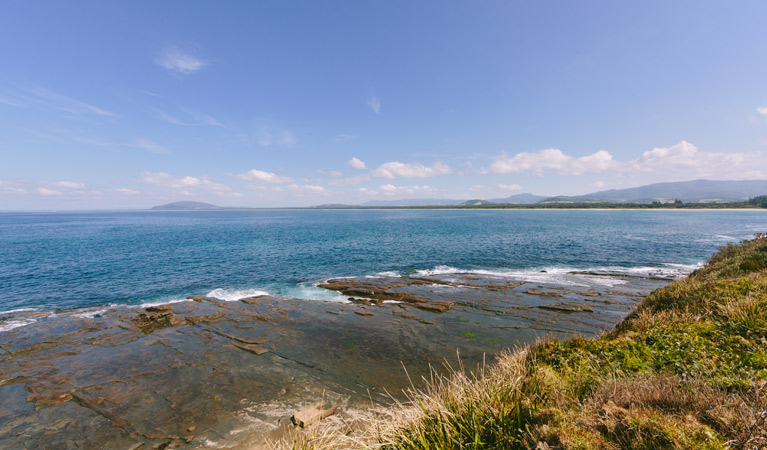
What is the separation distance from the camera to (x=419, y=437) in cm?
540

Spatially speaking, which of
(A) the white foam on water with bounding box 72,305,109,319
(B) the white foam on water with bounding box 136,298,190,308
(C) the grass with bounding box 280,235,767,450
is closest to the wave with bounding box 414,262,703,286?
(C) the grass with bounding box 280,235,767,450

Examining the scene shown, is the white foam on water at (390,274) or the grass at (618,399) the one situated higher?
the grass at (618,399)

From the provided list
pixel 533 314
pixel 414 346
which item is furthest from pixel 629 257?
pixel 414 346

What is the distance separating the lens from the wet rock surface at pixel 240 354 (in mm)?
10578

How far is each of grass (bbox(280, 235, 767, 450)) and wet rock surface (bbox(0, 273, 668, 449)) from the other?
14.6ft

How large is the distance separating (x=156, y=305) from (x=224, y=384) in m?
15.7

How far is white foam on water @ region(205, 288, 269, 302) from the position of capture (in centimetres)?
2592

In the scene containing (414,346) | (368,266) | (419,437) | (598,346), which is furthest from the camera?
(368,266)

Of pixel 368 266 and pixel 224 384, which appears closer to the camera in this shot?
pixel 224 384

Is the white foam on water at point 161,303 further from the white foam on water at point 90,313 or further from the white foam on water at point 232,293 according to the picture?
the white foam on water at point 90,313

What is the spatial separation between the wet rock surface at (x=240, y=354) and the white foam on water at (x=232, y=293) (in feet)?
4.57

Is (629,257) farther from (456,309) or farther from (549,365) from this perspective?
(549,365)

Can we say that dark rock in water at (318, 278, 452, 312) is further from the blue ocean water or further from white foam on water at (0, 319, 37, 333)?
white foam on water at (0, 319, 37, 333)

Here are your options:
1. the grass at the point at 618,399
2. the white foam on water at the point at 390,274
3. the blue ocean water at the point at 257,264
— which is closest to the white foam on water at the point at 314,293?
the blue ocean water at the point at 257,264
